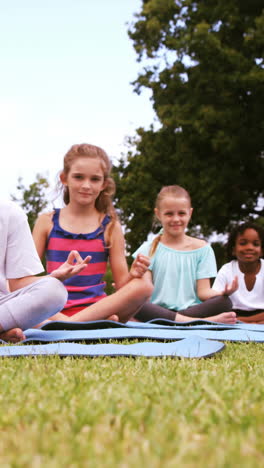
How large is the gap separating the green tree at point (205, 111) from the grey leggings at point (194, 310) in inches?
418

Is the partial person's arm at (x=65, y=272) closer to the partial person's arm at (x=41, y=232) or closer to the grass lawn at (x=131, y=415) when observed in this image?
the grass lawn at (x=131, y=415)

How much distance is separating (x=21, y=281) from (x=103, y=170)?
1.70m

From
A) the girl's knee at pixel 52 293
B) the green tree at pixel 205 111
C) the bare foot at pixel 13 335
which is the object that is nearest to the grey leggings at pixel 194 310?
the girl's knee at pixel 52 293

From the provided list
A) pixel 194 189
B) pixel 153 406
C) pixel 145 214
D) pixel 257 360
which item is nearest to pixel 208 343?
pixel 257 360

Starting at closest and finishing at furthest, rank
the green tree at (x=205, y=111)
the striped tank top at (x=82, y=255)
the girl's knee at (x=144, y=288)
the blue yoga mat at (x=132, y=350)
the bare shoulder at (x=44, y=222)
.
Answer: the blue yoga mat at (x=132, y=350)
the girl's knee at (x=144, y=288)
the striped tank top at (x=82, y=255)
the bare shoulder at (x=44, y=222)
the green tree at (x=205, y=111)

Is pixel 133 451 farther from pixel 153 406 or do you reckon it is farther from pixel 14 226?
pixel 14 226

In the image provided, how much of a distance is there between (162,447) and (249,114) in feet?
51.7

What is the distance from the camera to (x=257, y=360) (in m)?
2.45

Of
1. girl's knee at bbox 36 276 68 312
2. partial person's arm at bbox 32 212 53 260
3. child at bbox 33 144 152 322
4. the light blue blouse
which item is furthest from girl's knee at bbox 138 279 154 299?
the light blue blouse

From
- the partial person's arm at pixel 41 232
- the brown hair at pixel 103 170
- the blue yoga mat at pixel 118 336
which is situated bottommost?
the blue yoga mat at pixel 118 336

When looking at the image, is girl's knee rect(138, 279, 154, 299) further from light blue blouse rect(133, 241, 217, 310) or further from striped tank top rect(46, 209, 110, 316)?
light blue blouse rect(133, 241, 217, 310)

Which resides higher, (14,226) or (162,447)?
(14,226)

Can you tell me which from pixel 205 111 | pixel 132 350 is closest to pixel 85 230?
pixel 132 350

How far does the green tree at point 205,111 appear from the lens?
15.4 metres
